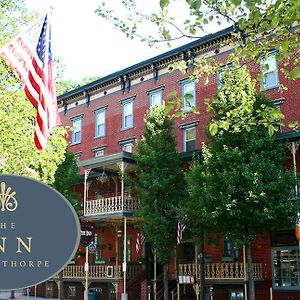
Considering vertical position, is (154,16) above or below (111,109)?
below

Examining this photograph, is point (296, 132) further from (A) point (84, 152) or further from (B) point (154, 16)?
(A) point (84, 152)

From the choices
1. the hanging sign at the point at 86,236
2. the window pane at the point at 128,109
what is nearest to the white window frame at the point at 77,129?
the window pane at the point at 128,109

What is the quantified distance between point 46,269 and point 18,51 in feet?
23.4

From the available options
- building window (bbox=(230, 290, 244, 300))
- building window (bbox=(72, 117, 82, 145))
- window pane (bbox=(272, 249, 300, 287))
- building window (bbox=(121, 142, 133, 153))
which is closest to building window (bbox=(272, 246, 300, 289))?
window pane (bbox=(272, 249, 300, 287))

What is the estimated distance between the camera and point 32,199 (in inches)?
119

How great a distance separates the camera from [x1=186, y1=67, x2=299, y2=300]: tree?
20.2m

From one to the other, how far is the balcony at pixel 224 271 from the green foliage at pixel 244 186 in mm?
2955

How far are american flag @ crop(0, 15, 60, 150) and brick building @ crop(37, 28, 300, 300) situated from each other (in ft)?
36.3

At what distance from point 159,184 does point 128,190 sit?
22.4 feet

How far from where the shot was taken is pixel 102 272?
2923 centimetres

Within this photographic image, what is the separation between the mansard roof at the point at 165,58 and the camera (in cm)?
2927

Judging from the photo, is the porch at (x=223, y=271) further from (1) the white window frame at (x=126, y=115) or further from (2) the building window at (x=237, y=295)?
(1) the white window frame at (x=126, y=115)

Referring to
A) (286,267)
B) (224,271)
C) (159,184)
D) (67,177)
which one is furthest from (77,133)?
(286,267)

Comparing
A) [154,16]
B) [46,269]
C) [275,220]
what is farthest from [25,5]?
[46,269]
